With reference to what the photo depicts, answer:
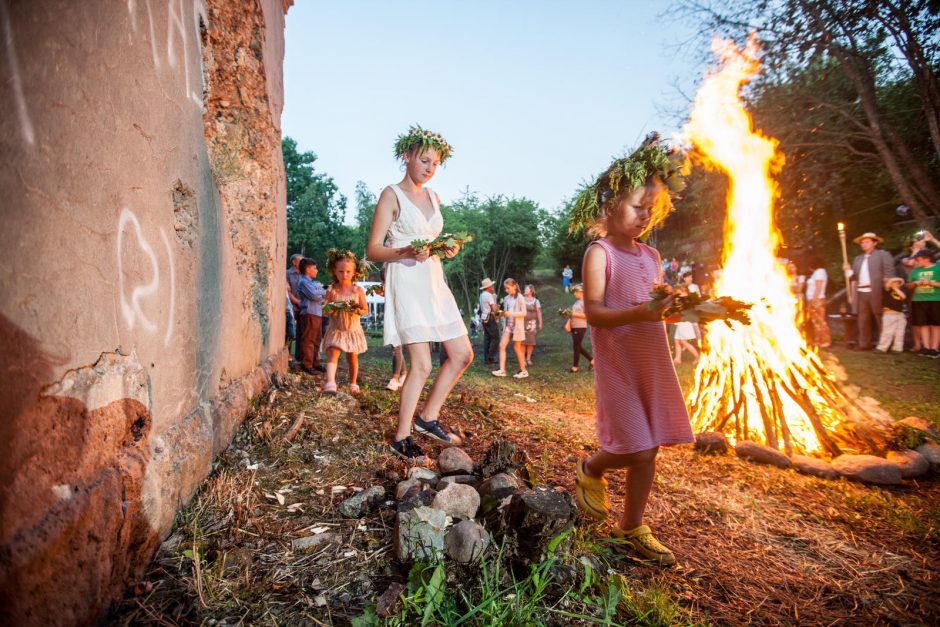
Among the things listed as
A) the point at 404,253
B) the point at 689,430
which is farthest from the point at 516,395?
the point at 689,430

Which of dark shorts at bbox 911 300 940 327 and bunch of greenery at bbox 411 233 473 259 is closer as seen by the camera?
bunch of greenery at bbox 411 233 473 259

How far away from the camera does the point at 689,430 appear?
2488mm

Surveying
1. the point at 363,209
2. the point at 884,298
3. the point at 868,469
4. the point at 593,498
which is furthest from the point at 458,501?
the point at 363,209

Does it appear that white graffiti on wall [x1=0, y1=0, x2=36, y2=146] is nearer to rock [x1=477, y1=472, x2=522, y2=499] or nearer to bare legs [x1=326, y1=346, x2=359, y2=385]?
rock [x1=477, y1=472, x2=522, y2=499]

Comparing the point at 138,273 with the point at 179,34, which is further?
the point at 179,34

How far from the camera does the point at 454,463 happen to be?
3.10 metres

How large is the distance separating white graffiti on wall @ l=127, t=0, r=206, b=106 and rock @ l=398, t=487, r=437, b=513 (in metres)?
2.34

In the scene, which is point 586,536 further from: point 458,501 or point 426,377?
point 426,377

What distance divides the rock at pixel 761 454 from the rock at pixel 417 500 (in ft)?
10.1

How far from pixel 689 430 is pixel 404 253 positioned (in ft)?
6.91

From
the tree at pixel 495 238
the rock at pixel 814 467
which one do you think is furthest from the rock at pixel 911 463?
the tree at pixel 495 238

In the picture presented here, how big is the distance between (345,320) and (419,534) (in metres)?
4.42

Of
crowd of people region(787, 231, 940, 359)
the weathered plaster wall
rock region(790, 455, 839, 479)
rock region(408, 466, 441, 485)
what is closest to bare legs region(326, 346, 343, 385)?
the weathered plaster wall

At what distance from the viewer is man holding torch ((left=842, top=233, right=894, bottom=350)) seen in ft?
32.6
